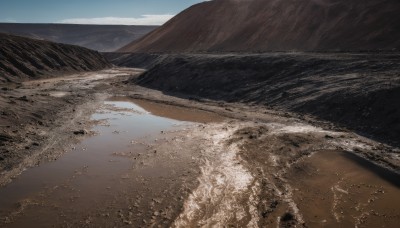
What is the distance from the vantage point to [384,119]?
45.9 feet

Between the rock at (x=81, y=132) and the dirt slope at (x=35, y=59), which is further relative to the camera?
the dirt slope at (x=35, y=59)

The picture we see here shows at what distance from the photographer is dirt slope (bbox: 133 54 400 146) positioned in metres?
14.9

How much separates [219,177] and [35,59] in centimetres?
3405

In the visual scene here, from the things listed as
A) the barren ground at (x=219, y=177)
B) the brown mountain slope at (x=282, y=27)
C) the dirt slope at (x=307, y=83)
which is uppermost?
Result: the brown mountain slope at (x=282, y=27)

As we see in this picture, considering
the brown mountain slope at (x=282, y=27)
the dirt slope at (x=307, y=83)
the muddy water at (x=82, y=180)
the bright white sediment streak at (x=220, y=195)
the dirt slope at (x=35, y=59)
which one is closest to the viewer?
the bright white sediment streak at (x=220, y=195)

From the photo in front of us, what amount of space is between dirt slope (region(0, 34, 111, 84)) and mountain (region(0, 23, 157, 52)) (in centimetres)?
11093

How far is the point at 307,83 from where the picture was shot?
20.2 m

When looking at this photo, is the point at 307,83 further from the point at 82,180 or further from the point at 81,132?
the point at 82,180

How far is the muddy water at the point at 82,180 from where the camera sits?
7.77 metres

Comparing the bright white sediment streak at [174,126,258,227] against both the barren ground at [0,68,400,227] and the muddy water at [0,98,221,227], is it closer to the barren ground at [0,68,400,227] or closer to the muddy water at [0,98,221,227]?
the barren ground at [0,68,400,227]

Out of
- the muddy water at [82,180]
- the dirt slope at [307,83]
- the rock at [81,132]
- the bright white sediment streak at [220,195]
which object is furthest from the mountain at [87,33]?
the bright white sediment streak at [220,195]

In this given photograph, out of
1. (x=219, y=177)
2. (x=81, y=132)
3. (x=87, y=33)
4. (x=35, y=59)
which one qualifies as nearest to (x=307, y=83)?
(x=219, y=177)

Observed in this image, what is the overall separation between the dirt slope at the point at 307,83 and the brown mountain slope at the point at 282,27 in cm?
1463

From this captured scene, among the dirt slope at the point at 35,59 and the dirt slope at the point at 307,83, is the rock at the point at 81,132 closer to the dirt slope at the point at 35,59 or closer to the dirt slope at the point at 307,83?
the dirt slope at the point at 307,83
